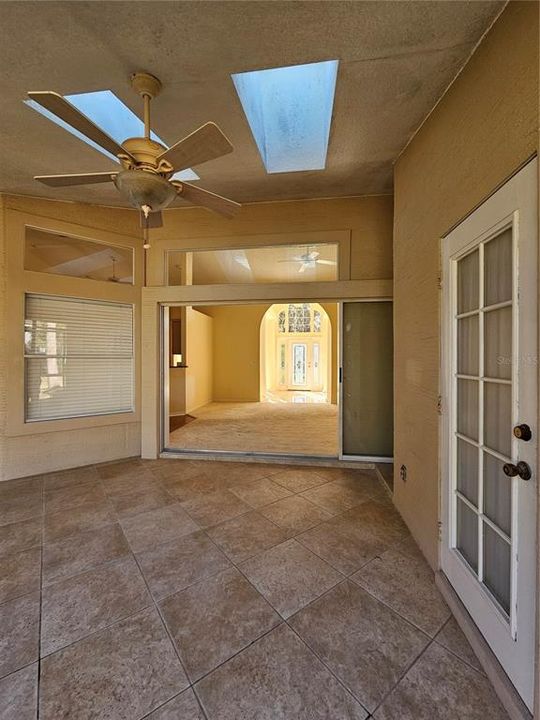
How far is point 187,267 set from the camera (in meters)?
4.04

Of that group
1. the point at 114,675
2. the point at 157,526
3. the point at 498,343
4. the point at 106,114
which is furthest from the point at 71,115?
the point at 157,526

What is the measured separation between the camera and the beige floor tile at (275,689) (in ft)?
3.49

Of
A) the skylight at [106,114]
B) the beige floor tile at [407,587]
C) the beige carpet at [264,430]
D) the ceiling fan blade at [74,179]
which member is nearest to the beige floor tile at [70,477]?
the beige carpet at [264,430]

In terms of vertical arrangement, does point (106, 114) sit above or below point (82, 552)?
above

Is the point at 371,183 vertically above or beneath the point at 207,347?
above

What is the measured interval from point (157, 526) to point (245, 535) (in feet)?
2.36

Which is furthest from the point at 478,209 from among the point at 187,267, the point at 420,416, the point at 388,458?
the point at 187,267

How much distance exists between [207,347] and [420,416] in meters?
6.86

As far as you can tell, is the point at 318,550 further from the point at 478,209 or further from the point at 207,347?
the point at 207,347

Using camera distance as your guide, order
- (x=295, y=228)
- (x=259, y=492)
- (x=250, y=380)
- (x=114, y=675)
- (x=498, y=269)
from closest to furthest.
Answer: (x=114, y=675) < (x=498, y=269) < (x=259, y=492) < (x=295, y=228) < (x=250, y=380)

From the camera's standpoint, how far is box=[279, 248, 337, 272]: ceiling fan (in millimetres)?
4168

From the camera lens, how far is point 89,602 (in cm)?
156

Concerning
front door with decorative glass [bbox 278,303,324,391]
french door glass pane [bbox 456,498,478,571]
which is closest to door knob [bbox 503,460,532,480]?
french door glass pane [bbox 456,498,478,571]

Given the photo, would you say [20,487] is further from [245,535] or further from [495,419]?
[495,419]
